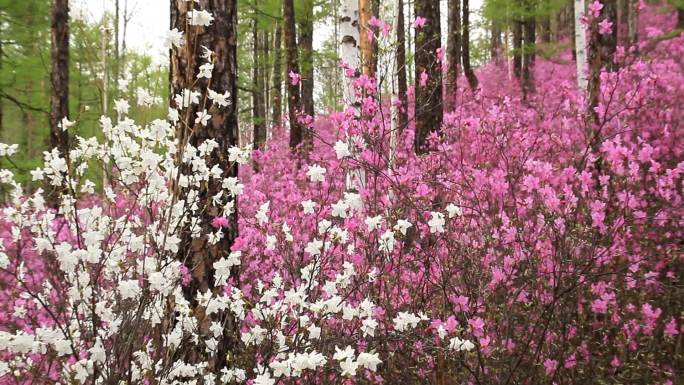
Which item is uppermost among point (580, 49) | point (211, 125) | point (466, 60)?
point (466, 60)

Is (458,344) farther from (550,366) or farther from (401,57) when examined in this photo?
(401,57)

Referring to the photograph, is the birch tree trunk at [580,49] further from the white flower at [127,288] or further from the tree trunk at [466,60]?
the white flower at [127,288]

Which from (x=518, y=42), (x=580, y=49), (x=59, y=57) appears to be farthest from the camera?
(x=518, y=42)

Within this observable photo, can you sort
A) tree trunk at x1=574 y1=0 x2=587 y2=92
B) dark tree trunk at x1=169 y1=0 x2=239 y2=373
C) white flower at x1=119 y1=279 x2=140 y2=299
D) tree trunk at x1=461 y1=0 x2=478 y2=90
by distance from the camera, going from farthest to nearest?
tree trunk at x1=461 y1=0 x2=478 y2=90
tree trunk at x1=574 y1=0 x2=587 y2=92
dark tree trunk at x1=169 y1=0 x2=239 y2=373
white flower at x1=119 y1=279 x2=140 y2=299

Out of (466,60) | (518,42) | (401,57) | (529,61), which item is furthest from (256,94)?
(529,61)

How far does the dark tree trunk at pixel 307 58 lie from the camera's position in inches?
520

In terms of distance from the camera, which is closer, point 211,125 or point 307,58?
point 211,125

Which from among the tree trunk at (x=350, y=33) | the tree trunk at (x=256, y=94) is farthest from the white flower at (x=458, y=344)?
Answer: the tree trunk at (x=256, y=94)

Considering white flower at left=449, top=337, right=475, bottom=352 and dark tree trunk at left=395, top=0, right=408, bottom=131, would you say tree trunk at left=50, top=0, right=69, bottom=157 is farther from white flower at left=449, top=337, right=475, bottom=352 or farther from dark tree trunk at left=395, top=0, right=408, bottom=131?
white flower at left=449, top=337, right=475, bottom=352

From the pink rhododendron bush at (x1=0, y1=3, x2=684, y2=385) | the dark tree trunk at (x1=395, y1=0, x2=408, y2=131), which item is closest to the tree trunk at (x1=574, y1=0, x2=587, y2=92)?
the dark tree trunk at (x1=395, y1=0, x2=408, y2=131)

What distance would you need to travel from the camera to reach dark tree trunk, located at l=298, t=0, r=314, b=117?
13.2 m

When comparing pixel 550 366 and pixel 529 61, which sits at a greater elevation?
pixel 529 61

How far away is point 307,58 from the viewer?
1366 cm

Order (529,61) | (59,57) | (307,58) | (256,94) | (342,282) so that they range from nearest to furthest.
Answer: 1. (342,282)
2. (59,57)
3. (307,58)
4. (529,61)
5. (256,94)
